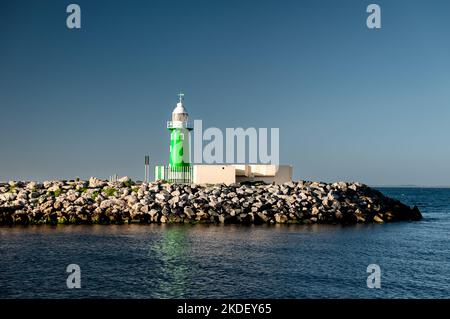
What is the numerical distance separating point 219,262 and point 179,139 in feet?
84.5

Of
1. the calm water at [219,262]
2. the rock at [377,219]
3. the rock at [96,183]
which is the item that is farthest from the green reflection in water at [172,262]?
the rock at [377,219]

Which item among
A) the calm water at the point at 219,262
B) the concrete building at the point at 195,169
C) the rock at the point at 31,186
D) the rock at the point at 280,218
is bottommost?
the calm water at the point at 219,262

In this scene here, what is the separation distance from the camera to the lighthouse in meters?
47.1

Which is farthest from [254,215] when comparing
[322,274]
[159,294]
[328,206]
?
[159,294]

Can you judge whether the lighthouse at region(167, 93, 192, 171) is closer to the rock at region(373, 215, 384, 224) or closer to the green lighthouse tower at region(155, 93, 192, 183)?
the green lighthouse tower at region(155, 93, 192, 183)

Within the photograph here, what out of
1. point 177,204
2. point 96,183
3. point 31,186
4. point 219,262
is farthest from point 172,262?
point 31,186

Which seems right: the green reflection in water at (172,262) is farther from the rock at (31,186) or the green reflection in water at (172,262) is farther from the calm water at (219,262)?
the rock at (31,186)

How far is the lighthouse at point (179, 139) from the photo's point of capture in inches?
1854

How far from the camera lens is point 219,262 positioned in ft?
74.5

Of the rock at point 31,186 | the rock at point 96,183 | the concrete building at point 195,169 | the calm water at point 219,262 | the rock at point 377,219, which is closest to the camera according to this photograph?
the calm water at point 219,262

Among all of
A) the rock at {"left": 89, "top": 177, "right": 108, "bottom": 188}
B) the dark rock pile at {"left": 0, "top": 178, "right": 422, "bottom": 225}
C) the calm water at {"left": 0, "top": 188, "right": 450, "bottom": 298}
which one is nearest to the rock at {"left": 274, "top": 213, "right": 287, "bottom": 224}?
the dark rock pile at {"left": 0, "top": 178, "right": 422, "bottom": 225}

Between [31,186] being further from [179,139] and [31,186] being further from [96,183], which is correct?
[179,139]

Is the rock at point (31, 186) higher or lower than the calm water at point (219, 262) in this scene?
higher
